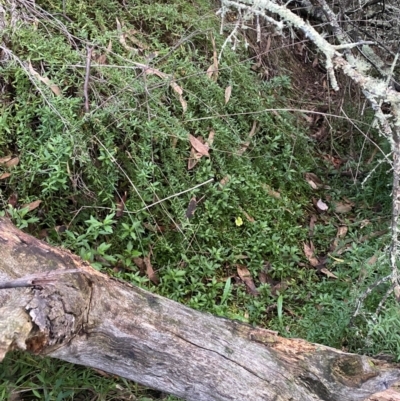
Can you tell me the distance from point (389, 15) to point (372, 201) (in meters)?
1.56

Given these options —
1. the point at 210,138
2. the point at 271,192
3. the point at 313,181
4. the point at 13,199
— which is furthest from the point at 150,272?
the point at 313,181

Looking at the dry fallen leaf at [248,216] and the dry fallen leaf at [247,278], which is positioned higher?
the dry fallen leaf at [248,216]

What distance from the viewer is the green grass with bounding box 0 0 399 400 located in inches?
104

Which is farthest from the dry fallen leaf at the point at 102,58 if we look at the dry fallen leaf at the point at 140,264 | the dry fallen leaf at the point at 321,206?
the dry fallen leaf at the point at 321,206

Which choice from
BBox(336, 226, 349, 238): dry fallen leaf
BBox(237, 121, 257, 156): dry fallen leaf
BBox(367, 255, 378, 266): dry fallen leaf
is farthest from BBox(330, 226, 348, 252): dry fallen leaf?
BBox(237, 121, 257, 156): dry fallen leaf

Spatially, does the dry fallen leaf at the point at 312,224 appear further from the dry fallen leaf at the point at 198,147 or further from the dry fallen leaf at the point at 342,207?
the dry fallen leaf at the point at 198,147

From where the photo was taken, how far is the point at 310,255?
3369 millimetres

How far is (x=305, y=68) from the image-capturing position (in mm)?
4547

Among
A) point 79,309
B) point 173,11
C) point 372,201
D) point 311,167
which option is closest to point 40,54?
point 173,11

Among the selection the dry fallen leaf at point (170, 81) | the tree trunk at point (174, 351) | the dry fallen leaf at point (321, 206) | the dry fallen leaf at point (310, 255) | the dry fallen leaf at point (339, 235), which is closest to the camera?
the tree trunk at point (174, 351)

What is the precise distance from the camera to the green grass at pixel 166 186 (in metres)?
2.63

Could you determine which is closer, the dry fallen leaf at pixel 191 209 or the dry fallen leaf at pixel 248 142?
the dry fallen leaf at pixel 191 209

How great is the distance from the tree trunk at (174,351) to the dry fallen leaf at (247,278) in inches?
38.6

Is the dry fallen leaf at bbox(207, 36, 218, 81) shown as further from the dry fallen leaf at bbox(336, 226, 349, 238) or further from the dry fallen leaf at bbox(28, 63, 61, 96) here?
the dry fallen leaf at bbox(336, 226, 349, 238)
